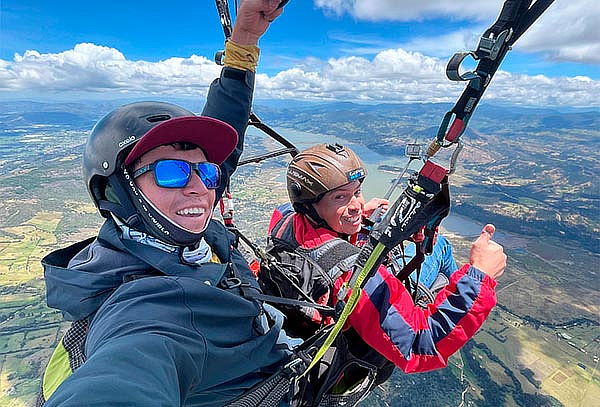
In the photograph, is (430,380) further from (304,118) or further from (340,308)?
(304,118)

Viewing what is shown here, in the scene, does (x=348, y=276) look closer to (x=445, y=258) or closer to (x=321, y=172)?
(x=321, y=172)

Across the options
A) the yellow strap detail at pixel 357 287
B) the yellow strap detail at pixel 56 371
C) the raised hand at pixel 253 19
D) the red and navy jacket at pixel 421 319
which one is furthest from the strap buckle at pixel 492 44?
the yellow strap detail at pixel 56 371

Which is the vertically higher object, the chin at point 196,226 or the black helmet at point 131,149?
the black helmet at point 131,149

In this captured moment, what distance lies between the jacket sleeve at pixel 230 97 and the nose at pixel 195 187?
1.93 ft

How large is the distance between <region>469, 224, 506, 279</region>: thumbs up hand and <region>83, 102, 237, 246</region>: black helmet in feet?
4.91

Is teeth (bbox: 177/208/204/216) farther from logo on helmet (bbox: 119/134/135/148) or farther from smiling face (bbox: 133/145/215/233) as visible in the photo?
logo on helmet (bbox: 119/134/135/148)

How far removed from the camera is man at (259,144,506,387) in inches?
73.0

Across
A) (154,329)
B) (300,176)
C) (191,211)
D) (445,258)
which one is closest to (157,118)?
(191,211)

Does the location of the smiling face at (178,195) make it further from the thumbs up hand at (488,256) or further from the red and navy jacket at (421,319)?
the thumbs up hand at (488,256)

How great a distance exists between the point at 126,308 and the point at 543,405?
28451 mm

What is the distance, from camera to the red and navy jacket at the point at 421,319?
1.82 m

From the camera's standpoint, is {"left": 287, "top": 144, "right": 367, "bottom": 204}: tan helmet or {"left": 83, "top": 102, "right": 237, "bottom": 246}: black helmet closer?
{"left": 83, "top": 102, "right": 237, "bottom": 246}: black helmet

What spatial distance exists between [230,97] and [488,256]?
1.77 meters

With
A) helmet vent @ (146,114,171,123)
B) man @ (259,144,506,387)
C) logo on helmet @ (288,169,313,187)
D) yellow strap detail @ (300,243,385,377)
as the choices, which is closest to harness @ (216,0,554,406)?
yellow strap detail @ (300,243,385,377)
